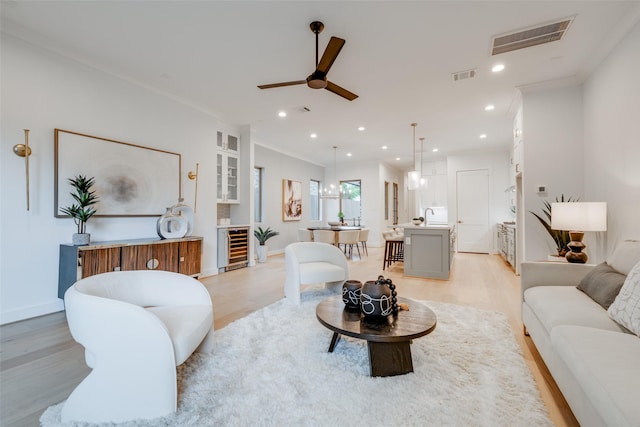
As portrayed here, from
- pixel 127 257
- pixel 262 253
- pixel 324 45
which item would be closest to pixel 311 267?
pixel 127 257

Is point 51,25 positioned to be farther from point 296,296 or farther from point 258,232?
point 258,232

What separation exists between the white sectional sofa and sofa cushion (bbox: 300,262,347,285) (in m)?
1.87

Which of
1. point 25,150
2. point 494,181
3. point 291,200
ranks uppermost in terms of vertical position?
point 494,181

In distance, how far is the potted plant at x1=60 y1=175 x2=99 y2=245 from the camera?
312 cm

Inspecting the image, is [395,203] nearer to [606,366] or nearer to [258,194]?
[258,194]

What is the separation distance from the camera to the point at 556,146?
13.1 ft

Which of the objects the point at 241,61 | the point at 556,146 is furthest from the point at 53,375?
the point at 556,146

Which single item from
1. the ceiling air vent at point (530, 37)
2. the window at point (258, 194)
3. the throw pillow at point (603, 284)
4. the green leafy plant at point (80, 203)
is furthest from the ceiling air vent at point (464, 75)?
the window at point (258, 194)

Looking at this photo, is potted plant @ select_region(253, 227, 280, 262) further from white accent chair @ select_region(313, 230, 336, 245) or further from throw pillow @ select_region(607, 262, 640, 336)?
throw pillow @ select_region(607, 262, 640, 336)

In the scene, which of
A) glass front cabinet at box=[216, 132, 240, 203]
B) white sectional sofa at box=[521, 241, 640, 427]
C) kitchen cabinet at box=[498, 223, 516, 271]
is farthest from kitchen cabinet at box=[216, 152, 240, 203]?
kitchen cabinet at box=[498, 223, 516, 271]

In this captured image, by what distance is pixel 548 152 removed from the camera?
404 cm

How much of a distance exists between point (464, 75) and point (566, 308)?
3.06m

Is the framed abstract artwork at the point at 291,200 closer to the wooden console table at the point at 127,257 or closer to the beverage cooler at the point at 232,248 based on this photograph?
the beverage cooler at the point at 232,248

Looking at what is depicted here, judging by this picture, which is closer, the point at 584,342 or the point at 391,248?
the point at 584,342
